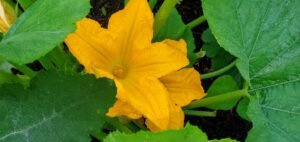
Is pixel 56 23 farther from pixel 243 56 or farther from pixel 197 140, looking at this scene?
pixel 243 56

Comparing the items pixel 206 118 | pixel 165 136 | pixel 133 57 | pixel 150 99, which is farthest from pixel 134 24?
pixel 206 118

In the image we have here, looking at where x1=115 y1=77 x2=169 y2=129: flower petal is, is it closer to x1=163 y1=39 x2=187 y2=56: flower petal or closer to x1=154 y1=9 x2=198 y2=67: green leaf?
x1=163 y1=39 x2=187 y2=56: flower petal

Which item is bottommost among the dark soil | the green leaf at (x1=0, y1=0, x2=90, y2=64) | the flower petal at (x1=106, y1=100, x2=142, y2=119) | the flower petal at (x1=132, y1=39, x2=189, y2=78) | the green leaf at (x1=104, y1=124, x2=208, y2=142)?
the dark soil

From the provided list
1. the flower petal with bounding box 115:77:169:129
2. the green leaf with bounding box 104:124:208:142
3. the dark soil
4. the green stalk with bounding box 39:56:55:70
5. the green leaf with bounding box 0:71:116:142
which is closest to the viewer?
the green leaf with bounding box 104:124:208:142

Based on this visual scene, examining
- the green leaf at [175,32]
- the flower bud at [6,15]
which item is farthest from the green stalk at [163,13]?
the flower bud at [6,15]

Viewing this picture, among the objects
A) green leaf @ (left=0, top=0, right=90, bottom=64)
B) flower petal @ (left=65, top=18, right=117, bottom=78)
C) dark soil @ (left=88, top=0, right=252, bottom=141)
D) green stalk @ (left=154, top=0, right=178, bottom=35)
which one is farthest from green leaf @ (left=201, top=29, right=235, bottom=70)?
green leaf @ (left=0, top=0, right=90, bottom=64)

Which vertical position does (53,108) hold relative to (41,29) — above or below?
below

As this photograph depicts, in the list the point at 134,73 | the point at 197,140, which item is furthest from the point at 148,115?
the point at 197,140

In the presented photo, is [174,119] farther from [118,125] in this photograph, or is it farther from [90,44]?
[90,44]
